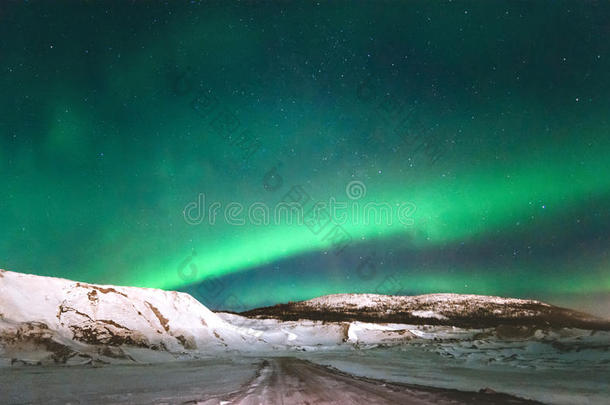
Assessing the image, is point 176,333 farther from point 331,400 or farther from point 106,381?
point 331,400

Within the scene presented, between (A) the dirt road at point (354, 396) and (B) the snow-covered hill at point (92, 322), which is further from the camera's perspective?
(B) the snow-covered hill at point (92, 322)

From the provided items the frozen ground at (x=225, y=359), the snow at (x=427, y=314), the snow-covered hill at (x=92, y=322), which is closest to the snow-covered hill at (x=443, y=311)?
the snow at (x=427, y=314)

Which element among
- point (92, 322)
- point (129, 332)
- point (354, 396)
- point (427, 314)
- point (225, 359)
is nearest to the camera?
point (354, 396)

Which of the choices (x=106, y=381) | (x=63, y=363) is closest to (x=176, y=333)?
(x=63, y=363)

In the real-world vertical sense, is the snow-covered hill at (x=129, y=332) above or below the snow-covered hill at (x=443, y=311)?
below

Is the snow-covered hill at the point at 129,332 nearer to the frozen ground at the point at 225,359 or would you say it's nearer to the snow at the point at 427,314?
the frozen ground at the point at 225,359

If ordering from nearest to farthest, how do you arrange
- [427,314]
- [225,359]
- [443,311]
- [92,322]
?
[225,359], [92,322], [427,314], [443,311]

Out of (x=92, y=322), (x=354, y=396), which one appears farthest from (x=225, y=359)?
(x=354, y=396)

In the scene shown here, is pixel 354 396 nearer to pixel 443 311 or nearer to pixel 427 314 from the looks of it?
pixel 427 314

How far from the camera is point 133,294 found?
48250 mm

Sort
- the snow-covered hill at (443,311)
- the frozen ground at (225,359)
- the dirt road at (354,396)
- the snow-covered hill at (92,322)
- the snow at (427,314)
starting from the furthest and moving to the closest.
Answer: the snow at (427,314) → the snow-covered hill at (443,311) → the snow-covered hill at (92,322) → the frozen ground at (225,359) → the dirt road at (354,396)

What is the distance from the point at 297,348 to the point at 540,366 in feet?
124

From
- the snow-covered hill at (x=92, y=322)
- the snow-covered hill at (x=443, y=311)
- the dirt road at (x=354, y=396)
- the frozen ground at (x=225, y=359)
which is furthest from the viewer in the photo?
the snow-covered hill at (x=443, y=311)

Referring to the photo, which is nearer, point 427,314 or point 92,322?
point 92,322
